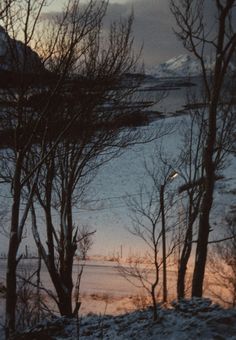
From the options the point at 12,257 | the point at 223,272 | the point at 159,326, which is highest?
the point at 12,257

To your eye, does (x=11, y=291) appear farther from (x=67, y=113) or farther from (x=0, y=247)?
(x=0, y=247)

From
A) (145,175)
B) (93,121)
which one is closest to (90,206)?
(145,175)

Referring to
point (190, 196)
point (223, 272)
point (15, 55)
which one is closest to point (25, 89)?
point (15, 55)

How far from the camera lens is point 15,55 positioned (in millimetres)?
6715

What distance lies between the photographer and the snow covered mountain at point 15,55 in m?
6.36

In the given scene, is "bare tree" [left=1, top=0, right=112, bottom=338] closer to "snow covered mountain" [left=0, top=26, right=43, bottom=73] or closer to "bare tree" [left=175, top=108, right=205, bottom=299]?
"snow covered mountain" [left=0, top=26, right=43, bottom=73]

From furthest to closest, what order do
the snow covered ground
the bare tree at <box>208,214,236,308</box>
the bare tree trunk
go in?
the bare tree at <box>208,214,236,308</box> < the bare tree trunk < the snow covered ground

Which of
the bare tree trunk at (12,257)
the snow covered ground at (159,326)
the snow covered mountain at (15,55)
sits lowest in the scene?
the snow covered ground at (159,326)

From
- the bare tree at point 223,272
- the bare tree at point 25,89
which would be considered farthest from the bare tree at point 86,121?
the bare tree at point 223,272

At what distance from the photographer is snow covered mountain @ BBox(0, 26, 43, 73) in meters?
6.36

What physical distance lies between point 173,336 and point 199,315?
659 mm

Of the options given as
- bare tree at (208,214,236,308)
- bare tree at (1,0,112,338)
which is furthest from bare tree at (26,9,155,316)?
bare tree at (208,214,236,308)

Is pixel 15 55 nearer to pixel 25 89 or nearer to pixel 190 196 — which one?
pixel 25 89

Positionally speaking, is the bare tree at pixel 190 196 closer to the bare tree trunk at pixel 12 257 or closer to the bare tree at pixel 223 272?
the bare tree at pixel 223 272
